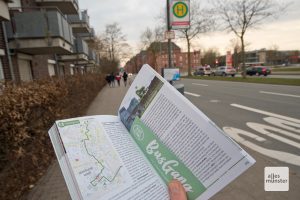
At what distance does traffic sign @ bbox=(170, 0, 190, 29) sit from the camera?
392 centimetres

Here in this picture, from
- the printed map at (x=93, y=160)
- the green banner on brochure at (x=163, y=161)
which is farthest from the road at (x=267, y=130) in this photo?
the printed map at (x=93, y=160)

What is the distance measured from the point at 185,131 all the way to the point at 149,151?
0.79 ft

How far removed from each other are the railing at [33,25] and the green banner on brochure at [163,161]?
9172 mm

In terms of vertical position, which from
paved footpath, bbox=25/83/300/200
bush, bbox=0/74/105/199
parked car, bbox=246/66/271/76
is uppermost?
bush, bbox=0/74/105/199

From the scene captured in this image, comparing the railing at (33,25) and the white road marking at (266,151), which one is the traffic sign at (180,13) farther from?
the railing at (33,25)

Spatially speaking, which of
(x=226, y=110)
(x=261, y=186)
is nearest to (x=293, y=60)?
(x=226, y=110)

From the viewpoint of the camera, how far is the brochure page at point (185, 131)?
3.13 feet

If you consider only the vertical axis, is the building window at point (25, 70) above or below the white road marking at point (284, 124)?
above

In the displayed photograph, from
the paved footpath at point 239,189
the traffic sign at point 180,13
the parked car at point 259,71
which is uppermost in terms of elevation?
the traffic sign at point 180,13

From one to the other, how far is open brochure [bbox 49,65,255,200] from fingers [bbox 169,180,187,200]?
2 centimetres

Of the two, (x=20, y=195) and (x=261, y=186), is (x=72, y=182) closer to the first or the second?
(x=20, y=195)

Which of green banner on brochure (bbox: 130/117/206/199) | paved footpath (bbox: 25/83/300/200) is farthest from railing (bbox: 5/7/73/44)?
green banner on brochure (bbox: 130/117/206/199)

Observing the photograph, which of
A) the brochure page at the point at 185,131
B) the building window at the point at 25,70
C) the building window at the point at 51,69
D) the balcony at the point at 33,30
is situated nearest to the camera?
the brochure page at the point at 185,131

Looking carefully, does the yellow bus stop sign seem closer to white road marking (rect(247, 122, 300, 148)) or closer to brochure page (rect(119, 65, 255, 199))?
brochure page (rect(119, 65, 255, 199))
